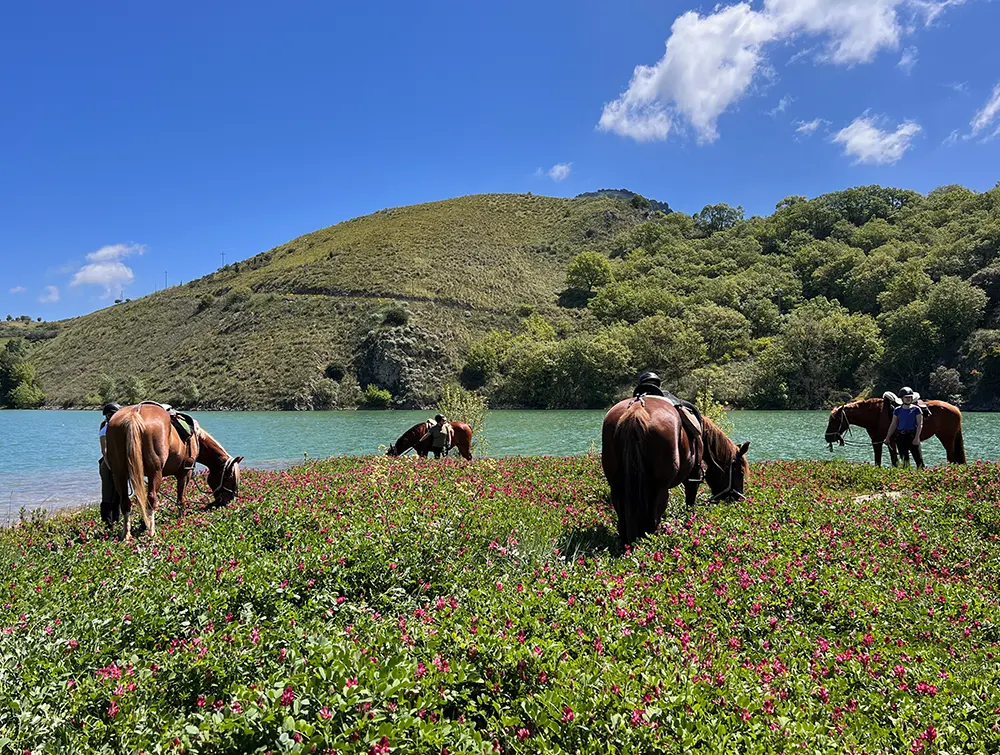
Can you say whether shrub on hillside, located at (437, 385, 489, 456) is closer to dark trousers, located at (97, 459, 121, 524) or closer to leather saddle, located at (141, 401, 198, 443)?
leather saddle, located at (141, 401, 198, 443)

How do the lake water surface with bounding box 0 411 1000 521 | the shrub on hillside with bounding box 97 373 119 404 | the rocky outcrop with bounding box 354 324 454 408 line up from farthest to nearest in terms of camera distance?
the shrub on hillside with bounding box 97 373 119 404 < the rocky outcrop with bounding box 354 324 454 408 < the lake water surface with bounding box 0 411 1000 521

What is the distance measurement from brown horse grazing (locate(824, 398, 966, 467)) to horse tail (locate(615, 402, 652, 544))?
472 inches

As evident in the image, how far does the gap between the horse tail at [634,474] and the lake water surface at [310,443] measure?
17.2 m

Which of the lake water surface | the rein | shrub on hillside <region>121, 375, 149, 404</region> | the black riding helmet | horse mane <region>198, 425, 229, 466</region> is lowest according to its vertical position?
the lake water surface

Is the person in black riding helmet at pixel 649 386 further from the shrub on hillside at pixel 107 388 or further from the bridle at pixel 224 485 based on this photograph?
the shrub on hillside at pixel 107 388

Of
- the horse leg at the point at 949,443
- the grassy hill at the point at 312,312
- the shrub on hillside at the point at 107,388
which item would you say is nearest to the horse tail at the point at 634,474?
the horse leg at the point at 949,443

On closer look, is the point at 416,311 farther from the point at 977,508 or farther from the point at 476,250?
the point at 977,508

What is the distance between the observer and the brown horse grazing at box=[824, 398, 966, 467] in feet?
53.0

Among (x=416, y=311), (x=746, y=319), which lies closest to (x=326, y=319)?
(x=416, y=311)

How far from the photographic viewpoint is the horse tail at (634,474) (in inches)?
295

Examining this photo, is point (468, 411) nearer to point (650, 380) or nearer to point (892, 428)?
point (892, 428)

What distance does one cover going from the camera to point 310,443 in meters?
36.0

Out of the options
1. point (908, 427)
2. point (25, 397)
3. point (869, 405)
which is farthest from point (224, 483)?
point (25, 397)

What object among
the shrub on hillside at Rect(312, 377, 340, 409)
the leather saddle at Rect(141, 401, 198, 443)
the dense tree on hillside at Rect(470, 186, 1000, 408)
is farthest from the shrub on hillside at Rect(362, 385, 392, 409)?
the leather saddle at Rect(141, 401, 198, 443)
